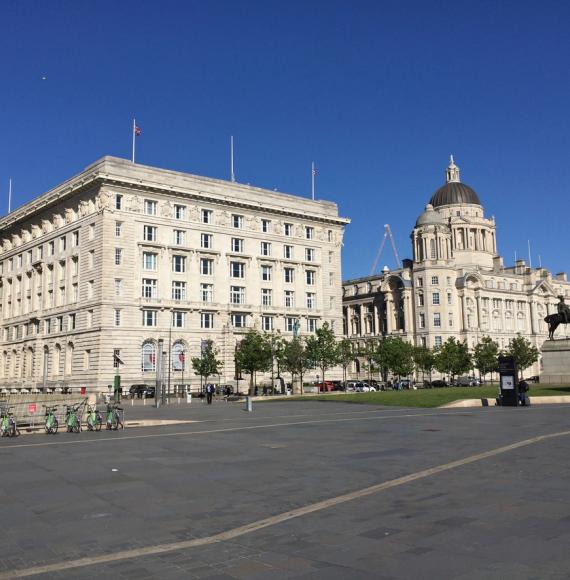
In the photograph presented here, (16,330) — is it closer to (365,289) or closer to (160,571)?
(365,289)

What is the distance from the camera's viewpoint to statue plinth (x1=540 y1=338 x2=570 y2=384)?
58.4 meters

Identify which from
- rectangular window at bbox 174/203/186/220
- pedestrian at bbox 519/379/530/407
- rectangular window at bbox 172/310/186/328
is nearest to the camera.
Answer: pedestrian at bbox 519/379/530/407

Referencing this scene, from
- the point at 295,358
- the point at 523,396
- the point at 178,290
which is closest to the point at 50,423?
the point at 523,396

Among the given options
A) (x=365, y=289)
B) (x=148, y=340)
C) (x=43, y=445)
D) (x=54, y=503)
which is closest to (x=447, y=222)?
(x=365, y=289)

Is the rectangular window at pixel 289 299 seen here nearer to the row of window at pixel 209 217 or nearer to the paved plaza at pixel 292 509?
the row of window at pixel 209 217

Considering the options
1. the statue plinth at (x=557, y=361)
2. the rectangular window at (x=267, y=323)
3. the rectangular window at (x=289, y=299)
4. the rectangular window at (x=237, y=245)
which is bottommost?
the statue plinth at (x=557, y=361)

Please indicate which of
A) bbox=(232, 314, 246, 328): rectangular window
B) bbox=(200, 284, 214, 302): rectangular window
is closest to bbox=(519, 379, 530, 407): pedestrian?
bbox=(200, 284, 214, 302): rectangular window

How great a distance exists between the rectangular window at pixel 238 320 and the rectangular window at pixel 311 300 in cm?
1152

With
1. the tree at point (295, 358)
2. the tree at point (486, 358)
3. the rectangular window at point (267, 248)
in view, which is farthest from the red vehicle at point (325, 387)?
the tree at point (486, 358)

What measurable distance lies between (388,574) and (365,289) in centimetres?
13382

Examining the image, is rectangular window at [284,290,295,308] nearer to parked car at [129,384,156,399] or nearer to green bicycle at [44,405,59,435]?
parked car at [129,384,156,399]

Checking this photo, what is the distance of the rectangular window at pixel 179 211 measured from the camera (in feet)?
273

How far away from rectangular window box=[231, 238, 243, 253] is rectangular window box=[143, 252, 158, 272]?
37.7 ft

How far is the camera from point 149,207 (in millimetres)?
81125
